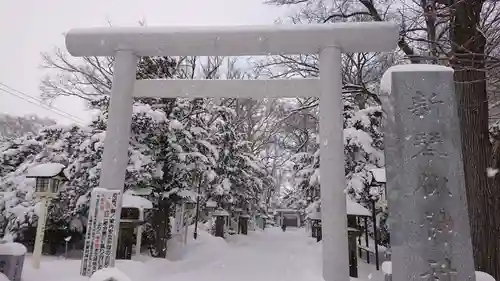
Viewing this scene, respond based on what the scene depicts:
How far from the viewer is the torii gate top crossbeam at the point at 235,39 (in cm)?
580

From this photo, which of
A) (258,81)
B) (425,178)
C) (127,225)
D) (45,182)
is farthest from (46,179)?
(425,178)

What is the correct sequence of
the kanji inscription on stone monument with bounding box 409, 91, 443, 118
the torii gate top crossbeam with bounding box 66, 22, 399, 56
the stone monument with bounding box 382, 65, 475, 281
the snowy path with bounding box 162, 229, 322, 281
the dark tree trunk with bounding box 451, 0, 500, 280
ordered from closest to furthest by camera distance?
the stone monument with bounding box 382, 65, 475, 281, the kanji inscription on stone monument with bounding box 409, 91, 443, 118, the dark tree trunk with bounding box 451, 0, 500, 280, the torii gate top crossbeam with bounding box 66, 22, 399, 56, the snowy path with bounding box 162, 229, 322, 281

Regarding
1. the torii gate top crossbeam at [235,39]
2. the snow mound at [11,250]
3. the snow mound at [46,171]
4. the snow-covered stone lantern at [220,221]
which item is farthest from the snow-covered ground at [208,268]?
the snow-covered stone lantern at [220,221]

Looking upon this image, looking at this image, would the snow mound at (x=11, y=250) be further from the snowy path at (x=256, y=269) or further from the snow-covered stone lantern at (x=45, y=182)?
the snowy path at (x=256, y=269)

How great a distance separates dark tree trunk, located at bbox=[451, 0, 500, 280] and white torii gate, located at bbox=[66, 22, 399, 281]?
1.32 m

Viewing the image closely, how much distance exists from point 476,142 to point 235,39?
428cm

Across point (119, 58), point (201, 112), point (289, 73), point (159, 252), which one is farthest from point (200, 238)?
point (119, 58)

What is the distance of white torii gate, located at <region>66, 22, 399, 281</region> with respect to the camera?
5555 mm

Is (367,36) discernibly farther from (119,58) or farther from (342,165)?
(119,58)

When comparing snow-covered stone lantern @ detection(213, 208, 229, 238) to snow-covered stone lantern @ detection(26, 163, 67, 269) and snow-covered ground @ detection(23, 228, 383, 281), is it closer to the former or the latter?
snow-covered ground @ detection(23, 228, 383, 281)

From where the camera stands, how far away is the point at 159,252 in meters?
11.5

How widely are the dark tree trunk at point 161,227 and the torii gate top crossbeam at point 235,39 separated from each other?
263 inches

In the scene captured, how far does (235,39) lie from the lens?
6.02 m

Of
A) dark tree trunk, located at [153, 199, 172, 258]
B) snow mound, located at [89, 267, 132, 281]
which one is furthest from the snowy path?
snow mound, located at [89, 267, 132, 281]
